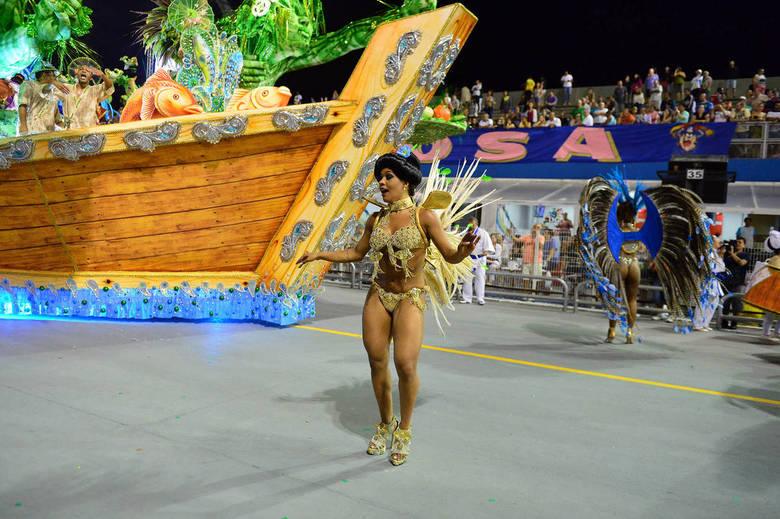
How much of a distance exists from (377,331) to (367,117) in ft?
11.6

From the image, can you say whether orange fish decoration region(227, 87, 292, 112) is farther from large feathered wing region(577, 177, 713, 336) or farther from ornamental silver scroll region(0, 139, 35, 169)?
large feathered wing region(577, 177, 713, 336)

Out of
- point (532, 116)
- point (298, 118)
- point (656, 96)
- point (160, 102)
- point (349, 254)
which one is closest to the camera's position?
point (349, 254)

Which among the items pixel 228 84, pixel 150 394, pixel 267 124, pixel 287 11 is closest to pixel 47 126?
pixel 228 84

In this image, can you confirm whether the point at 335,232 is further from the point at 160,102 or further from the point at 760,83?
the point at 760,83

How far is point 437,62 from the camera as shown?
620cm

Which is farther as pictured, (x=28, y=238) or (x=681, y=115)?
(x=681, y=115)

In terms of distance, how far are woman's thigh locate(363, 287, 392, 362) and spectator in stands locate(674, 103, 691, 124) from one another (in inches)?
502

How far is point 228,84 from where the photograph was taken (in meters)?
6.93

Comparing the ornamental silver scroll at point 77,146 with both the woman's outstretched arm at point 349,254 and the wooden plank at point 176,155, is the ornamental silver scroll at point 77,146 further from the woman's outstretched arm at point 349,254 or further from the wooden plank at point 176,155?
the woman's outstretched arm at point 349,254

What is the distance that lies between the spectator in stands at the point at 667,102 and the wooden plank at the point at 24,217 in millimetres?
15482

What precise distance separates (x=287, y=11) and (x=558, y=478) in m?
6.48

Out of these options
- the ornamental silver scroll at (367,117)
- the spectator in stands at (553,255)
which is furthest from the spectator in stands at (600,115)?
the ornamental silver scroll at (367,117)

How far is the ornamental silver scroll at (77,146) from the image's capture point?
5.87 m

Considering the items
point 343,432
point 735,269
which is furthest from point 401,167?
point 735,269
